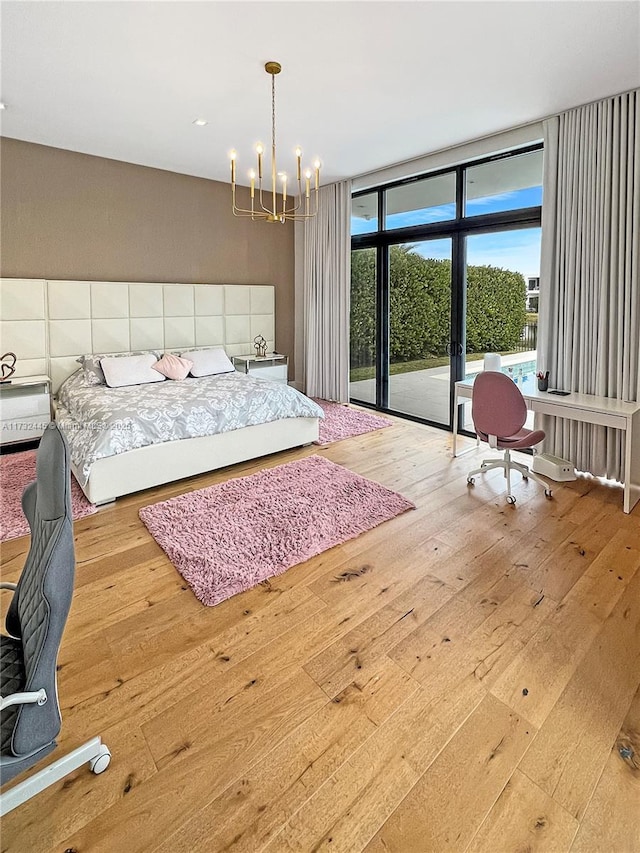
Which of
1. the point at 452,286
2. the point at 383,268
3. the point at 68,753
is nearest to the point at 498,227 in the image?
the point at 452,286

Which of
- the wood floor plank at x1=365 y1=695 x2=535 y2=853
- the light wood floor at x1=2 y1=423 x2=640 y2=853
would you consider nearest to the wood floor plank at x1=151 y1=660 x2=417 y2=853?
the light wood floor at x1=2 y1=423 x2=640 y2=853

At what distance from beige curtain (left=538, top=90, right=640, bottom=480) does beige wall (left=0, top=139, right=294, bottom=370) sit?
360cm

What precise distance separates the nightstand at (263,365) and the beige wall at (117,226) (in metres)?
1.01

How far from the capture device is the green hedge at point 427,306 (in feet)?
14.5

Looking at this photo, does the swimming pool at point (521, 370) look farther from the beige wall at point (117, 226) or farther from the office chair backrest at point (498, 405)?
the beige wall at point (117, 226)

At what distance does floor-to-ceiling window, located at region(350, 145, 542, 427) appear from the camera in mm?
4219

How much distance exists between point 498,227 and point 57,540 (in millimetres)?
4394

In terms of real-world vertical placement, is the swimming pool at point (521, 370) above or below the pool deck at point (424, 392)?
above

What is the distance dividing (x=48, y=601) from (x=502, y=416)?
9.73 ft

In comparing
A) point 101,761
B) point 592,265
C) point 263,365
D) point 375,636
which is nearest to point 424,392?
point 263,365

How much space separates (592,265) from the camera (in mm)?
3547

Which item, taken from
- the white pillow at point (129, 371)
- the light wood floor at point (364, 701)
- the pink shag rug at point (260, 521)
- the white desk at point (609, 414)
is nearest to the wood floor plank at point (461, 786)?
the light wood floor at point (364, 701)

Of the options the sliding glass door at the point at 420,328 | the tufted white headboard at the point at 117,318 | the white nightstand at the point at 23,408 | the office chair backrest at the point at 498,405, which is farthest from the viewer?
the sliding glass door at the point at 420,328

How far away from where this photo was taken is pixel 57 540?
1128mm
